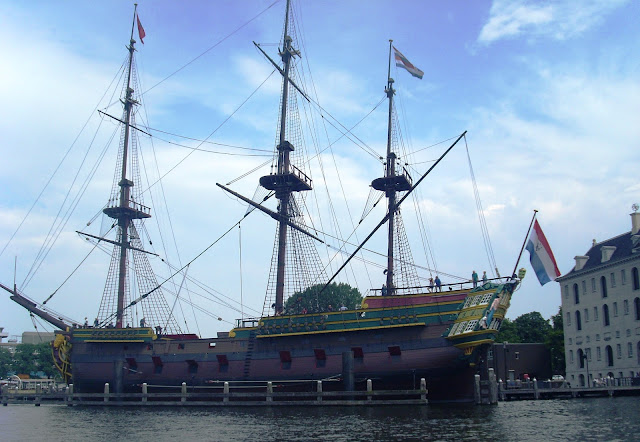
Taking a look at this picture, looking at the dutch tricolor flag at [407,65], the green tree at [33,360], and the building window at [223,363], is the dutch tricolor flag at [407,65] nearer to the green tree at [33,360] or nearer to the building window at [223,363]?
the building window at [223,363]

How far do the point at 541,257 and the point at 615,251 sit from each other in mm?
29656

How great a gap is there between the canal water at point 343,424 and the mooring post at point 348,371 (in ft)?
4.79

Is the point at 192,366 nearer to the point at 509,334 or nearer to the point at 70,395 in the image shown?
the point at 70,395

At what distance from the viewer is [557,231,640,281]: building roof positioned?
56.6 metres

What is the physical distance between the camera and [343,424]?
2666 cm

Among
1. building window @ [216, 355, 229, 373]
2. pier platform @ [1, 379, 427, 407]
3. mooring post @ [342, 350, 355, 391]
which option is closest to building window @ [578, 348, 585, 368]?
pier platform @ [1, 379, 427, 407]

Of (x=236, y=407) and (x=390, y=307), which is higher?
(x=390, y=307)

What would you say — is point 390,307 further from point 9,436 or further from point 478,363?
point 9,436

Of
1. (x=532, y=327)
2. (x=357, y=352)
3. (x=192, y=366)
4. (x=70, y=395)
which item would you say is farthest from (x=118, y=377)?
(x=532, y=327)

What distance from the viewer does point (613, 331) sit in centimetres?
5778

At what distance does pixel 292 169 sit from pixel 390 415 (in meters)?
23.8

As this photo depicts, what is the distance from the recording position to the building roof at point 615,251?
186 ft

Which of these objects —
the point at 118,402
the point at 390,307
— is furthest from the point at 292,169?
the point at 118,402

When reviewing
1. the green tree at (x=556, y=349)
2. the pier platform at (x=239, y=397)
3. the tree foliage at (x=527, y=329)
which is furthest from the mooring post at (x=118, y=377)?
the tree foliage at (x=527, y=329)
